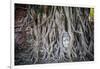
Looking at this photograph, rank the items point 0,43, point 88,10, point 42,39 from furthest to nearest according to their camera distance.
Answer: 1. point 88,10
2. point 42,39
3. point 0,43

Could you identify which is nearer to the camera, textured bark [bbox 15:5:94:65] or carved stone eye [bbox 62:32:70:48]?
textured bark [bbox 15:5:94:65]

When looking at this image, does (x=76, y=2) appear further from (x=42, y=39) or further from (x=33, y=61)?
(x=33, y=61)

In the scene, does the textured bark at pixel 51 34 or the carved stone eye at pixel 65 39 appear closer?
the textured bark at pixel 51 34

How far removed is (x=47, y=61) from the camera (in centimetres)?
161

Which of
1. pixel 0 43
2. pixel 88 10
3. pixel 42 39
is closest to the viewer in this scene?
pixel 0 43

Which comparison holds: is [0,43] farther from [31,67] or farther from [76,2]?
[76,2]

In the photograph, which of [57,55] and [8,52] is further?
[57,55]

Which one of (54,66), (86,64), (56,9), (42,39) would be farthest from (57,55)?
(56,9)

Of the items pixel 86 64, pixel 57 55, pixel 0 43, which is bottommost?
pixel 86 64
